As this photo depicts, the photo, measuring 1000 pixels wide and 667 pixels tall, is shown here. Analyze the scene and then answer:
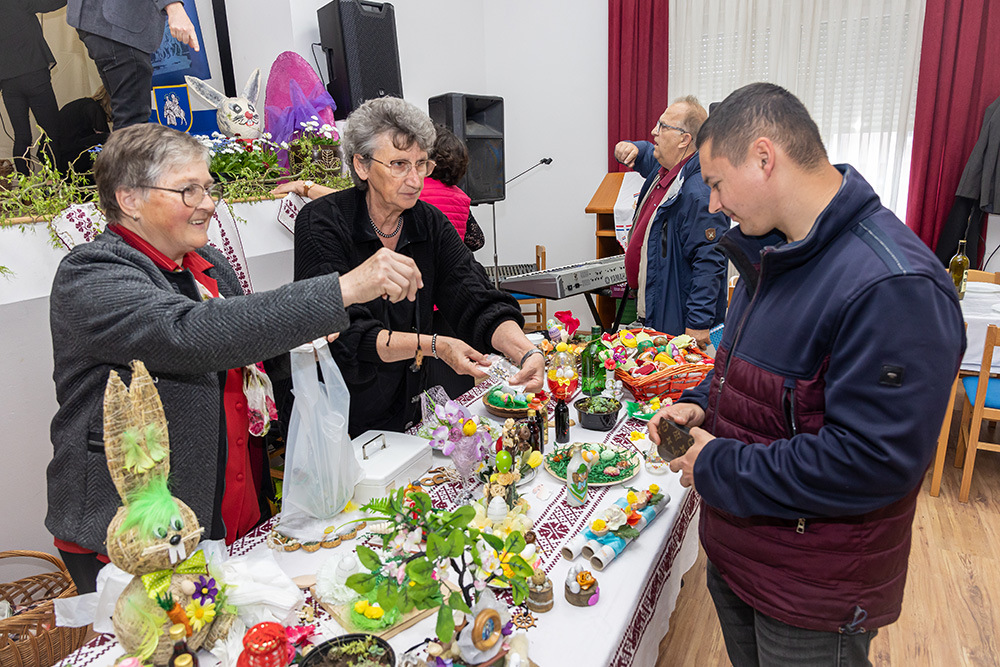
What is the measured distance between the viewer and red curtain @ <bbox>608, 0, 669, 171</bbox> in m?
4.78

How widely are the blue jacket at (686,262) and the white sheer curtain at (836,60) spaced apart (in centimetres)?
259

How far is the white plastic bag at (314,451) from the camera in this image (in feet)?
4.16

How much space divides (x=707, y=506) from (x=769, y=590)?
0.19 m

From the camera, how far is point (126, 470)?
0.89 m

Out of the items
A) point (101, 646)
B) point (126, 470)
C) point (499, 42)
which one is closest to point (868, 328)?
point (126, 470)

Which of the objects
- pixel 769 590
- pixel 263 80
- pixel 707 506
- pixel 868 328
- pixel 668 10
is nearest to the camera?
pixel 868 328

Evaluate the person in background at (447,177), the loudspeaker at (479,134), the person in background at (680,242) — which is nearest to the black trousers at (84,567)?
the person in background at (447,177)

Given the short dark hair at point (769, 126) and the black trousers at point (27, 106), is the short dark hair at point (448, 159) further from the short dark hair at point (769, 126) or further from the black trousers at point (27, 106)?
the short dark hair at point (769, 126)

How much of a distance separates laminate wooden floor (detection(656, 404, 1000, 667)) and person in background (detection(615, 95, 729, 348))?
103 cm

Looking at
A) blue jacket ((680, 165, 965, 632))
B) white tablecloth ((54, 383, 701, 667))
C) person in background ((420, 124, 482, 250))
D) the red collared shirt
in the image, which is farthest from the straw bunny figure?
the red collared shirt

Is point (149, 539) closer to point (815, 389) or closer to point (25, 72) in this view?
point (815, 389)

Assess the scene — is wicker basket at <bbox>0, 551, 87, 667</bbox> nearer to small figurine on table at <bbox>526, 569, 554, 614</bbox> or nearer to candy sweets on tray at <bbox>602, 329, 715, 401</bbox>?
small figurine on table at <bbox>526, 569, 554, 614</bbox>

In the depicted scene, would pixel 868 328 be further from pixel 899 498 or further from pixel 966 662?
pixel 966 662

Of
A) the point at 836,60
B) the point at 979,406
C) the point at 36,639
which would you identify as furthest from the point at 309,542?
the point at 836,60
